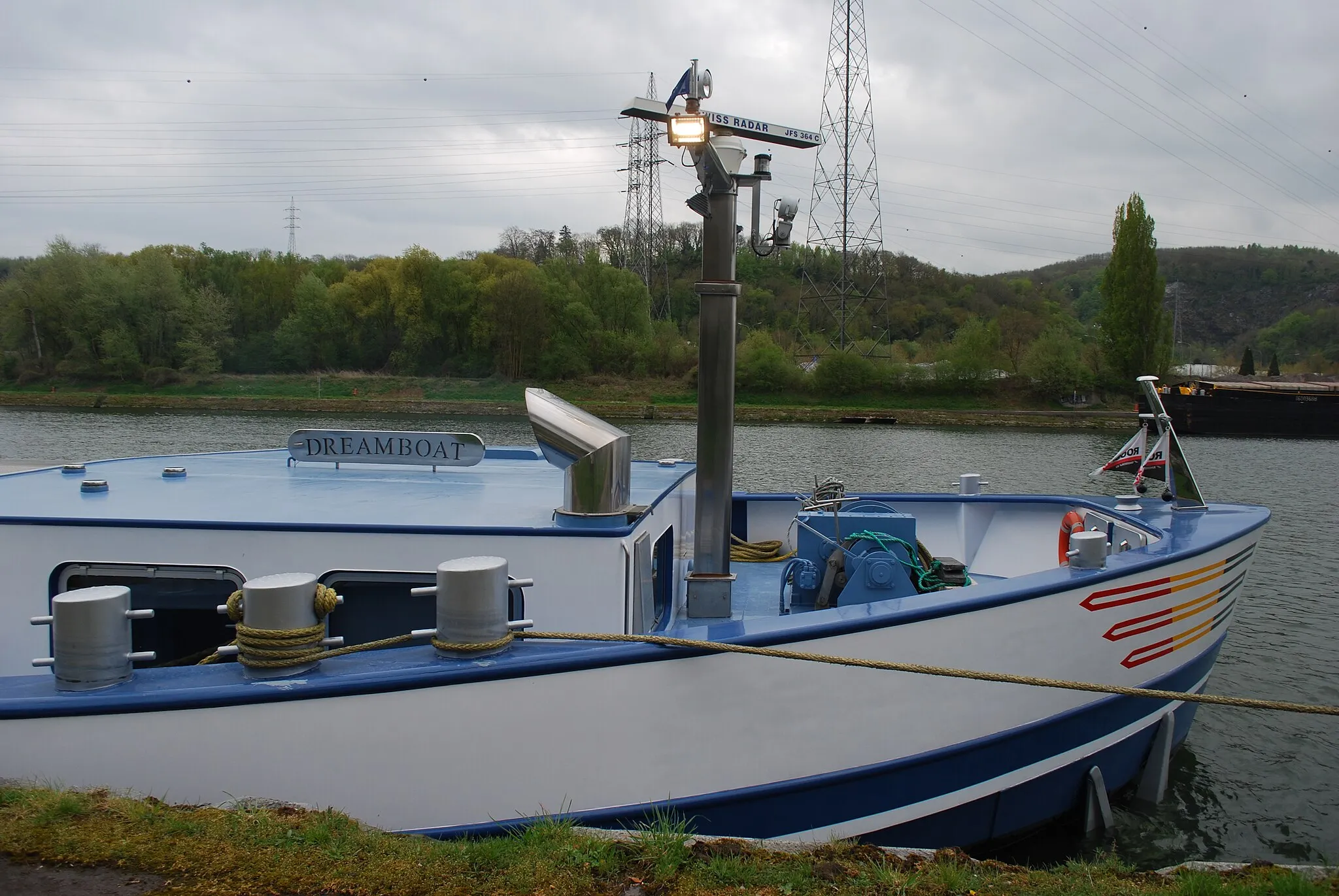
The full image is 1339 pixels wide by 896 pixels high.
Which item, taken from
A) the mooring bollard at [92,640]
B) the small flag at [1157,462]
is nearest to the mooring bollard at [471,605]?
the mooring bollard at [92,640]

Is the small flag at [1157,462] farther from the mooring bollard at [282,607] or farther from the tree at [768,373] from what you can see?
the tree at [768,373]

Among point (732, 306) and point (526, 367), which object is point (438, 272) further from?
point (732, 306)

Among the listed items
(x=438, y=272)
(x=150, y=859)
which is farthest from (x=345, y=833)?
(x=438, y=272)

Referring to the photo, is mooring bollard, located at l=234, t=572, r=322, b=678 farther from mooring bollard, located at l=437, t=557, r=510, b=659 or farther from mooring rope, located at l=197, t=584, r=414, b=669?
mooring bollard, located at l=437, t=557, r=510, b=659

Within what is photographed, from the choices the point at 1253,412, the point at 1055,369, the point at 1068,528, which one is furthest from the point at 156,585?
the point at 1253,412

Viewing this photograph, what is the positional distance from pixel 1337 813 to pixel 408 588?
6892mm

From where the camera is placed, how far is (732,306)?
464 cm

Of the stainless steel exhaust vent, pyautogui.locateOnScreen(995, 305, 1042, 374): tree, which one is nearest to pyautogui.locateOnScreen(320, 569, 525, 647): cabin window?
the stainless steel exhaust vent

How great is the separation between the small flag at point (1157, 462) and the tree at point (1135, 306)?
5195cm

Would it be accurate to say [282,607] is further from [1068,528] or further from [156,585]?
[1068,528]

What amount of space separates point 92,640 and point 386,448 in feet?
8.93

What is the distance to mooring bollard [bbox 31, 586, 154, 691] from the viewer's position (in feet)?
10.8

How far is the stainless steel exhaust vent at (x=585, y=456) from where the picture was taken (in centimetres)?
429

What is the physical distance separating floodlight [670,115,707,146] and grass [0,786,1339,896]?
296 cm
